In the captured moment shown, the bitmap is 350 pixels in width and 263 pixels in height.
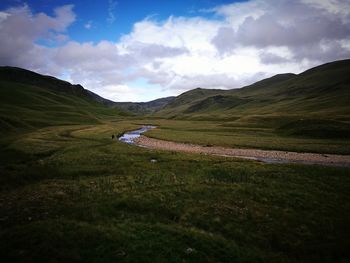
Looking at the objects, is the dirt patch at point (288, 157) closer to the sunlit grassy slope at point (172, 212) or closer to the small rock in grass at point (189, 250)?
the sunlit grassy slope at point (172, 212)

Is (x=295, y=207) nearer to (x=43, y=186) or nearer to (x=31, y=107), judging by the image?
(x=43, y=186)

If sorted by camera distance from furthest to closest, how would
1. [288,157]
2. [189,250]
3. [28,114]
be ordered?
[28,114] < [288,157] < [189,250]

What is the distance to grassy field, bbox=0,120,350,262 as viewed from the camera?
15.8 m

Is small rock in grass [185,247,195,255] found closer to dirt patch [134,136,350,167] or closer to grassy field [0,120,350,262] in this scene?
grassy field [0,120,350,262]

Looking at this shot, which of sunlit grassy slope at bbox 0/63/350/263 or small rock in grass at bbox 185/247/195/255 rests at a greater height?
sunlit grassy slope at bbox 0/63/350/263

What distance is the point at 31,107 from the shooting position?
144 meters

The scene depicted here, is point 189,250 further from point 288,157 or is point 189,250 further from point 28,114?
point 28,114

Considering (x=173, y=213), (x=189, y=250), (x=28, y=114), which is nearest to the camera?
(x=189, y=250)

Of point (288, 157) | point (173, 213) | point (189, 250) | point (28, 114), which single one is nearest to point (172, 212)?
point (173, 213)

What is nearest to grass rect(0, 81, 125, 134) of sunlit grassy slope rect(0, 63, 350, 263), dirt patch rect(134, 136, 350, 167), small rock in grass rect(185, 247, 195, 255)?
sunlit grassy slope rect(0, 63, 350, 263)

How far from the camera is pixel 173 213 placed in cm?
2119

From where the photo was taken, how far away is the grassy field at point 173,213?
51.9 feet

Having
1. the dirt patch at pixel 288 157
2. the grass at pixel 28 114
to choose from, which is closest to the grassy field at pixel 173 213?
the dirt patch at pixel 288 157

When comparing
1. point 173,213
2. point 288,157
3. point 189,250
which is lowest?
point 189,250
